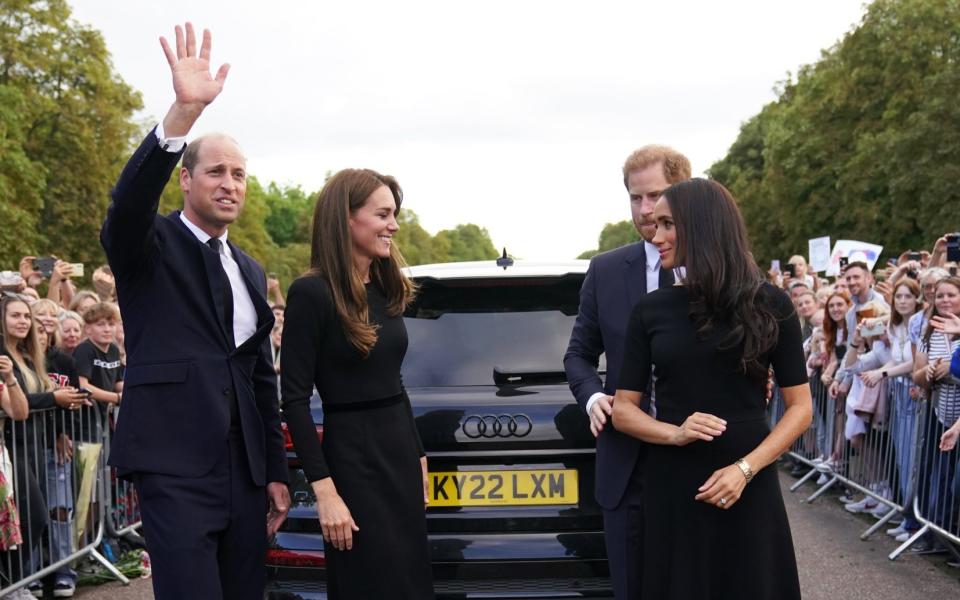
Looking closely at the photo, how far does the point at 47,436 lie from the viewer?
741 cm

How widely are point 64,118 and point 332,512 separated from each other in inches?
1632

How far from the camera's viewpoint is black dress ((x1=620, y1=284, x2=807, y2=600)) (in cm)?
350

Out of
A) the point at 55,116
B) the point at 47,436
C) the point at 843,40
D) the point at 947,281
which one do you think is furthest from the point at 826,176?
the point at 47,436

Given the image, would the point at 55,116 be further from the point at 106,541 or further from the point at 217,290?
the point at 217,290

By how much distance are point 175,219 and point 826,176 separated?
46.0m

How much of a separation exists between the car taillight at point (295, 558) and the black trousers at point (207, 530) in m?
0.68

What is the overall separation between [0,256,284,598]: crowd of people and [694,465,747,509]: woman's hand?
4.42m

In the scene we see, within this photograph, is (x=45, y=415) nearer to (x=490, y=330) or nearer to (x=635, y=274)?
(x=490, y=330)

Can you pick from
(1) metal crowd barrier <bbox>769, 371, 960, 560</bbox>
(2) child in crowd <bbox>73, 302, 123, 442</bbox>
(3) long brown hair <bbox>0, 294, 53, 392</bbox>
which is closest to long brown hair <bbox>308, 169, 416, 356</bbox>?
(3) long brown hair <bbox>0, 294, 53, 392</bbox>

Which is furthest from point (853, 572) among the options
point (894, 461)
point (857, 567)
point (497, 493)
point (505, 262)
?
point (497, 493)

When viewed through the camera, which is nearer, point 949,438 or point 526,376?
point 526,376

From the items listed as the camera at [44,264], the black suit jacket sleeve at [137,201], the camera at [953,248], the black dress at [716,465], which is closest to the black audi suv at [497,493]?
the black dress at [716,465]

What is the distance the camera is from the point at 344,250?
3.76m

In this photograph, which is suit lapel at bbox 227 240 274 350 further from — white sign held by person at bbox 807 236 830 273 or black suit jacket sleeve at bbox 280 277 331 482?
white sign held by person at bbox 807 236 830 273
